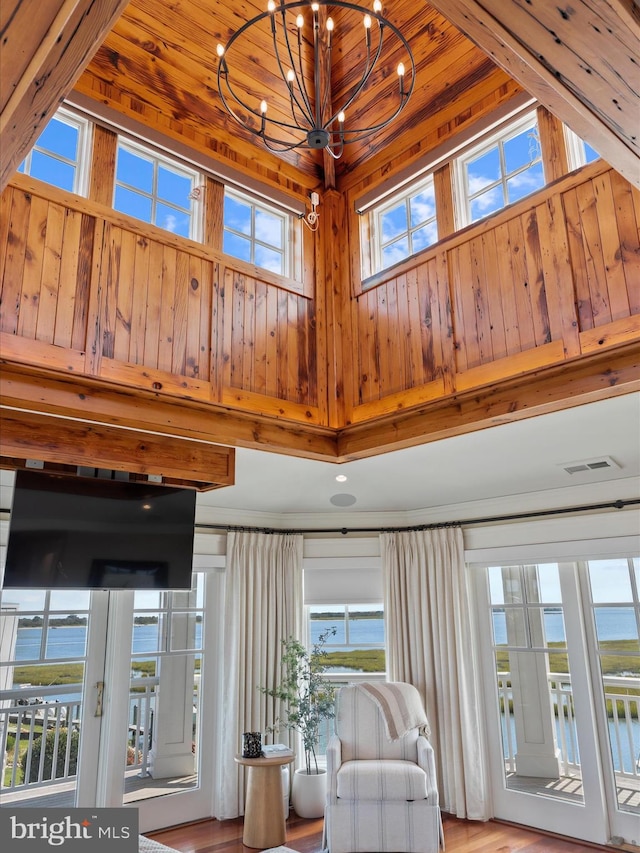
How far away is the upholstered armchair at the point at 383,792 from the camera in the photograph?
4.22 metres

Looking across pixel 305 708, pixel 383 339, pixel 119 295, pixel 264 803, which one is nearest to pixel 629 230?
pixel 383 339

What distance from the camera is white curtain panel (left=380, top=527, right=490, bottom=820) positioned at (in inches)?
199

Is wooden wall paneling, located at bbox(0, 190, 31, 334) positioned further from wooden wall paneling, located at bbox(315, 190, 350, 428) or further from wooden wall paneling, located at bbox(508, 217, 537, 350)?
wooden wall paneling, located at bbox(508, 217, 537, 350)

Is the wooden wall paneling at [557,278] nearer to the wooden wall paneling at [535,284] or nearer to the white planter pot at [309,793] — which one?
the wooden wall paneling at [535,284]

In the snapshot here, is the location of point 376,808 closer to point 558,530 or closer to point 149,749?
point 149,749

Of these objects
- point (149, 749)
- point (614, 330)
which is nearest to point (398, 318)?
point (614, 330)

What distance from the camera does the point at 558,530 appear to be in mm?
4949

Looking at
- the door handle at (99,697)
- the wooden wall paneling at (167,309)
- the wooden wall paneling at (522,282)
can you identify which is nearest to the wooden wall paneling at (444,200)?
the wooden wall paneling at (522,282)

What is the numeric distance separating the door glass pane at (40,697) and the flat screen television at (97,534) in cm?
88

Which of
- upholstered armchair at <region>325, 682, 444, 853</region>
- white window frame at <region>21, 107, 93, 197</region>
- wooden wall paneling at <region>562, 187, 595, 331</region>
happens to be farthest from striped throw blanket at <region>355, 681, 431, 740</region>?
white window frame at <region>21, 107, 93, 197</region>

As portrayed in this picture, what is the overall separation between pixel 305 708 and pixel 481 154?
428 centimetres

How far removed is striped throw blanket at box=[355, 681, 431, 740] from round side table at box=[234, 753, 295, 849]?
75cm

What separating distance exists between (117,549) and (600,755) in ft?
12.0

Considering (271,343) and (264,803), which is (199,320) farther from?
(264,803)
